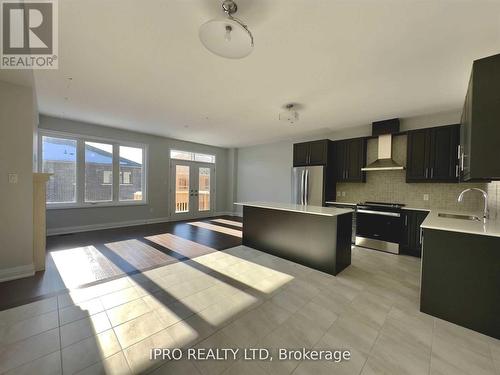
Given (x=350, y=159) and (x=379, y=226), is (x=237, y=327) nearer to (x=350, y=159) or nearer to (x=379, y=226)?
(x=379, y=226)

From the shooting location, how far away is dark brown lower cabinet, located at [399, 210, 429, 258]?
151 inches

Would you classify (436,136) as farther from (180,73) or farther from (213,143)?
(213,143)

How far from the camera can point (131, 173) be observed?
6.15 m

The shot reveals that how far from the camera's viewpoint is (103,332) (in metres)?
1.79

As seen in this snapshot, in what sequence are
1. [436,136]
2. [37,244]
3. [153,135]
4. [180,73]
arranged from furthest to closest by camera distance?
[153,135] < [436,136] < [37,244] < [180,73]

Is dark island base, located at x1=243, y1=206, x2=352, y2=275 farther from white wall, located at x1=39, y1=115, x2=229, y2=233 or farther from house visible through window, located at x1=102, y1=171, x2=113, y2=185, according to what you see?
house visible through window, located at x1=102, y1=171, x2=113, y2=185

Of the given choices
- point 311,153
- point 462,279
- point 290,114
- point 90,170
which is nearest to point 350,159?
point 311,153

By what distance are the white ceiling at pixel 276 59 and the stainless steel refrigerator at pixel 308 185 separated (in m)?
1.44

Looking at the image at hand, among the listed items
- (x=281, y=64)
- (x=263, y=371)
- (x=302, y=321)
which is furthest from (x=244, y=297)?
(x=281, y=64)

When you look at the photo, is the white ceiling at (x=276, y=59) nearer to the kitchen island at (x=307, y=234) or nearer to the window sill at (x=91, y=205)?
the kitchen island at (x=307, y=234)

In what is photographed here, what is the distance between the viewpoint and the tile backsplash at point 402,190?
3.79 m

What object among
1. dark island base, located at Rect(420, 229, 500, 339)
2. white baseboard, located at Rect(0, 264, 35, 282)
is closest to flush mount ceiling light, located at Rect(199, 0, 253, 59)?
dark island base, located at Rect(420, 229, 500, 339)

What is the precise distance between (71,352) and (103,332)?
0.78 ft

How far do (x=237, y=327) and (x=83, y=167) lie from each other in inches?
222
